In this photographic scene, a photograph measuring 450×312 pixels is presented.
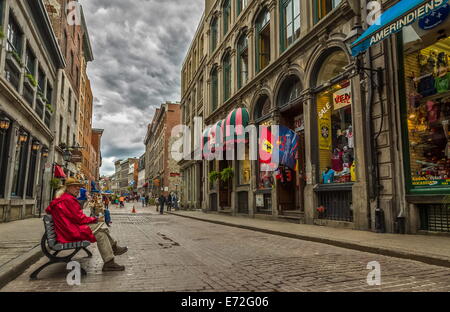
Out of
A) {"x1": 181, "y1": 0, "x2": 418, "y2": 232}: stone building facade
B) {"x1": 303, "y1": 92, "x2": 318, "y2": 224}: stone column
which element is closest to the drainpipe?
{"x1": 181, "y1": 0, "x2": 418, "y2": 232}: stone building facade

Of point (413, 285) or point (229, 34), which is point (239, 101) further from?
point (413, 285)

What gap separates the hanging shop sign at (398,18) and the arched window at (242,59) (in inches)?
465

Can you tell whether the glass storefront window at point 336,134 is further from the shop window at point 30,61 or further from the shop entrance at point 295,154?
the shop window at point 30,61

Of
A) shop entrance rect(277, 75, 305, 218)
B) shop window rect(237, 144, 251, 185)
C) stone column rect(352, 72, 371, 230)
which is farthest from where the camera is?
shop window rect(237, 144, 251, 185)

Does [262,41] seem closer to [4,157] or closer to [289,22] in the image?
[289,22]

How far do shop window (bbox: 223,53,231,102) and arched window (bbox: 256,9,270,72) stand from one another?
5.08 meters

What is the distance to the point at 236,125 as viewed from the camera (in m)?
18.8

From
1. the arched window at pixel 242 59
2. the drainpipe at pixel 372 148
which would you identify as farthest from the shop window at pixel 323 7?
the arched window at pixel 242 59

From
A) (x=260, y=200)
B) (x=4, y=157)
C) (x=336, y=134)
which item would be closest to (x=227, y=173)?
(x=260, y=200)

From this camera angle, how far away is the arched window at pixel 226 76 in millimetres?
23641

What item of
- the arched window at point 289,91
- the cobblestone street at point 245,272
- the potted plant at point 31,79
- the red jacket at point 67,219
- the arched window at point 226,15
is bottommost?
the cobblestone street at point 245,272

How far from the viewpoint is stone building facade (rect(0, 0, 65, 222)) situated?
12986mm

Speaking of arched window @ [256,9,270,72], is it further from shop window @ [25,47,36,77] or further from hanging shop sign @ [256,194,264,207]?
shop window @ [25,47,36,77]
